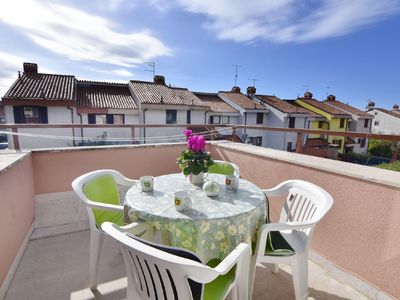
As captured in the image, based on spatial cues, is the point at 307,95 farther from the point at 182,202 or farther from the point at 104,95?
the point at 182,202

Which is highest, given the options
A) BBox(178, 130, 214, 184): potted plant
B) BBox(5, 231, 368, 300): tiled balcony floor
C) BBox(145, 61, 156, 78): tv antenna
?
BBox(145, 61, 156, 78): tv antenna

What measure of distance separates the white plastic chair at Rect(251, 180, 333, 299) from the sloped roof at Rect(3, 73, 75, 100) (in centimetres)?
1129

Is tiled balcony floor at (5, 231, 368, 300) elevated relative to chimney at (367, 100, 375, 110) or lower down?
lower down

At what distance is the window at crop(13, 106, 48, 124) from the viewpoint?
9.49m

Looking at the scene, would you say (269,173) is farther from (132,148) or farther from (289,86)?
(289,86)

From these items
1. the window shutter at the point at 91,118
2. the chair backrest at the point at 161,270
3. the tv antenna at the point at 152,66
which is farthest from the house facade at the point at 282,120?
the chair backrest at the point at 161,270

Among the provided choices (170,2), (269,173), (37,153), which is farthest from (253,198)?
(170,2)

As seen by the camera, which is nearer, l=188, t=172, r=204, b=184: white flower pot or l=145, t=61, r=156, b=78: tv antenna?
l=188, t=172, r=204, b=184: white flower pot

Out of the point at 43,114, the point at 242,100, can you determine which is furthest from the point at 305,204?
the point at 242,100

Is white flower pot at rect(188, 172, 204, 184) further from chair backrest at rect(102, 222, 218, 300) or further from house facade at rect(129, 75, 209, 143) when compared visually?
house facade at rect(129, 75, 209, 143)

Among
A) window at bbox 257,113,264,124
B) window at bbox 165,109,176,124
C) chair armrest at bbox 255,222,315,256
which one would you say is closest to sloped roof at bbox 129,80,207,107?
window at bbox 165,109,176,124

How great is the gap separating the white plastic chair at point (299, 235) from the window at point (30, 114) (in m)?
11.5

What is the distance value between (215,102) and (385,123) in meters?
16.9

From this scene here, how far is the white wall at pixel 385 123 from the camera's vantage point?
1937cm
